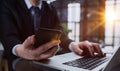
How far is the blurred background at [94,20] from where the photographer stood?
2.49 m

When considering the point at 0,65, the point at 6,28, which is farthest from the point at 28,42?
the point at 0,65

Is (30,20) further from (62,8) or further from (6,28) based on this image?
(62,8)

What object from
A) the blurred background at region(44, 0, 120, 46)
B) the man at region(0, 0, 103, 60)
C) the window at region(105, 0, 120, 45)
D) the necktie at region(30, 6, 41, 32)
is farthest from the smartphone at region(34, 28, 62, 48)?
the window at region(105, 0, 120, 45)

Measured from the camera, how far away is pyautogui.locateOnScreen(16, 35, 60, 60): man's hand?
1.27ft

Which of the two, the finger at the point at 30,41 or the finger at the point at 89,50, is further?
the finger at the point at 89,50

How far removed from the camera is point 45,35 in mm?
372

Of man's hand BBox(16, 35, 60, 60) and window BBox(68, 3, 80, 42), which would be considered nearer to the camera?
man's hand BBox(16, 35, 60, 60)

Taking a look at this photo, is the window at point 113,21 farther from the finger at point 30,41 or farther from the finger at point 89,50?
the finger at point 30,41

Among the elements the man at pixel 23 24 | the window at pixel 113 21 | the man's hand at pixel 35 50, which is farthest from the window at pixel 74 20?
the man's hand at pixel 35 50

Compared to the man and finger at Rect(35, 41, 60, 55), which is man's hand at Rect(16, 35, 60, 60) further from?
the man

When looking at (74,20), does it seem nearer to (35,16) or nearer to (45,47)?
(35,16)

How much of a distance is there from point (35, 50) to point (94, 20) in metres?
2.27

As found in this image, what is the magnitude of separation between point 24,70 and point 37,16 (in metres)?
0.27

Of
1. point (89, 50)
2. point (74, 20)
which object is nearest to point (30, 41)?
point (89, 50)
